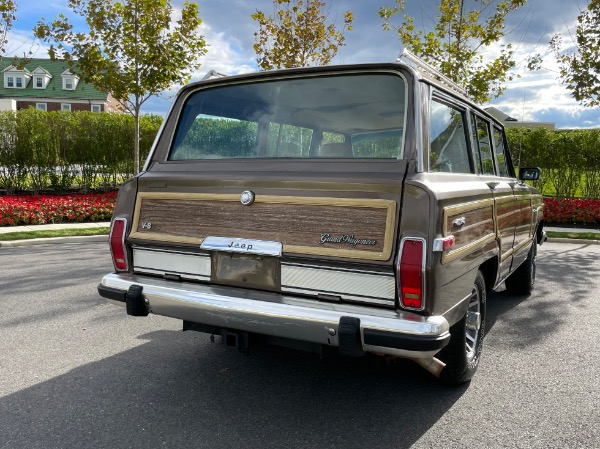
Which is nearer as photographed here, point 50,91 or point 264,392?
point 264,392

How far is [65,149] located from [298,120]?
1449cm

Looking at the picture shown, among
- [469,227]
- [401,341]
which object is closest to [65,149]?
[469,227]

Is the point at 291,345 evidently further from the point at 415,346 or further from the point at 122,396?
the point at 122,396

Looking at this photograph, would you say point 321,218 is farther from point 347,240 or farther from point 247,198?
point 247,198

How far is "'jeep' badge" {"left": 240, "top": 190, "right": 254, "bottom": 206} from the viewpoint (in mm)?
3074

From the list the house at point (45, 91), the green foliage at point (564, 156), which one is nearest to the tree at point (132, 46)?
the green foliage at point (564, 156)

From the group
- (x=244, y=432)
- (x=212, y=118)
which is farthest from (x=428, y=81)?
(x=244, y=432)

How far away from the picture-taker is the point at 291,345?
2.96 m

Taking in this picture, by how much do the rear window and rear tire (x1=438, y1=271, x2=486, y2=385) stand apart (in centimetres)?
120

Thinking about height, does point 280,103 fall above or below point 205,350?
above

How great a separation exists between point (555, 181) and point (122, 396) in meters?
15.8

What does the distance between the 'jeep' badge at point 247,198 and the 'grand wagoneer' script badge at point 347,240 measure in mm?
510

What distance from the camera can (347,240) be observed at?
2801 millimetres

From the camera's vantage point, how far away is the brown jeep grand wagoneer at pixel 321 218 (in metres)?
2.70
